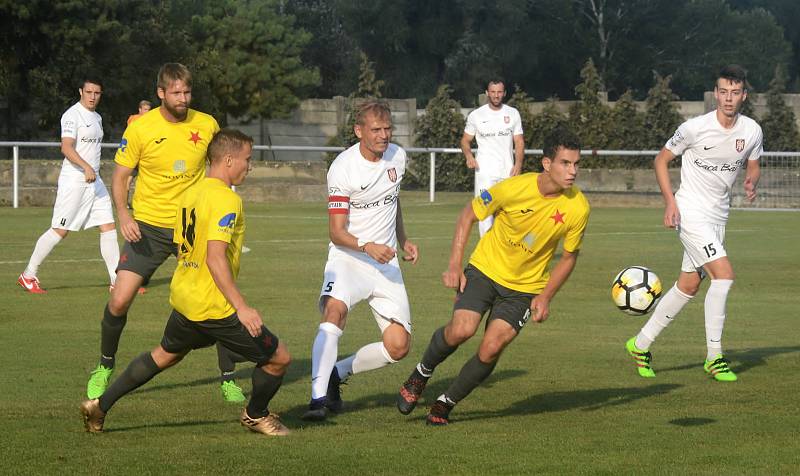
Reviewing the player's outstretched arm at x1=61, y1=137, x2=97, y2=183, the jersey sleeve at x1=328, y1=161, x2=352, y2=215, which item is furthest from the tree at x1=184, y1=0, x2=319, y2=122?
the jersey sleeve at x1=328, y1=161, x2=352, y2=215

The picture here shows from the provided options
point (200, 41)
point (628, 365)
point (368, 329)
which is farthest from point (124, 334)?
point (200, 41)

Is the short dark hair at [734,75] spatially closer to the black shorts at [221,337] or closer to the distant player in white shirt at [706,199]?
the distant player in white shirt at [706,199]

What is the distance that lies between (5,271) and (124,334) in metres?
5.22

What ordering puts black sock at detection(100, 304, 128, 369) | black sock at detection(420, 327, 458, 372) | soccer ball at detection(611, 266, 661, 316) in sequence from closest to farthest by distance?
black sock at detection(420, 327, 458, 372) < black sock at detection(100, 304, 128, 369) < soccer ball at detection(611, 266, 661, 316)

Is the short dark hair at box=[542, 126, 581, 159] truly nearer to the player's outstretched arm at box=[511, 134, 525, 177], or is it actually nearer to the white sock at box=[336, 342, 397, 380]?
the white sock at box=[336, 342, 397, 380]

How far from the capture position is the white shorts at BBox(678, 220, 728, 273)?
969cm

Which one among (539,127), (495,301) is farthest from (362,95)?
(495,301)

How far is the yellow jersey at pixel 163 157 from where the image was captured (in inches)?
359

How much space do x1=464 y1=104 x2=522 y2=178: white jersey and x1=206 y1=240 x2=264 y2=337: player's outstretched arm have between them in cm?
1139

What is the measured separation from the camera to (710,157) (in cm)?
984

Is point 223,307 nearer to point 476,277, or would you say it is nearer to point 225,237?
point 225,237

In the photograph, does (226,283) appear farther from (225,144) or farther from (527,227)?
(527,227)

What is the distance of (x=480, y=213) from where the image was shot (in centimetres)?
783

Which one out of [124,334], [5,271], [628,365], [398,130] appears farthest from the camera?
[398,130]
